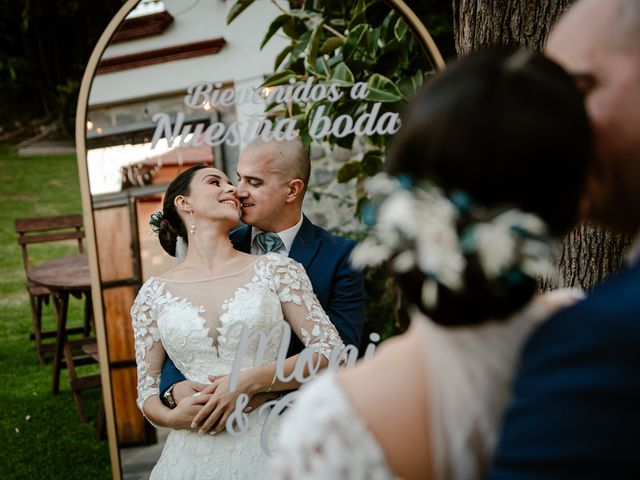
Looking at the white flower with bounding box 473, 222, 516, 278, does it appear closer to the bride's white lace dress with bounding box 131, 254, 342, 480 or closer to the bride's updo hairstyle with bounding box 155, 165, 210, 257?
the bride's white lace dress with bounding box 131, 254, 342, 480

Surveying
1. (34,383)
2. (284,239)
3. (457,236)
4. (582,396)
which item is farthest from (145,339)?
(34,383)

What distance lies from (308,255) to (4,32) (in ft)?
26.0

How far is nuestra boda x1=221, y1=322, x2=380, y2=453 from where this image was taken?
6.50ft

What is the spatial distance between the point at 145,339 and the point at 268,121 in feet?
2.55

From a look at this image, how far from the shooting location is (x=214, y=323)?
200cm

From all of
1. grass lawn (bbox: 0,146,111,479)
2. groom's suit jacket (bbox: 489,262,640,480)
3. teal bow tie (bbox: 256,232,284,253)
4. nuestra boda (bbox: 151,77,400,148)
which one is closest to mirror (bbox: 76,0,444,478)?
nuestra boda (bbox: 151,77,400,148)

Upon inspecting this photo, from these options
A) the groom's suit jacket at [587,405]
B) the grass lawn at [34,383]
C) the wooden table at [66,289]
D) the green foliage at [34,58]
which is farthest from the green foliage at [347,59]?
the green foliage at [34,58]

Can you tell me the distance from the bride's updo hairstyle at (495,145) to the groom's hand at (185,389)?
51.4 inches

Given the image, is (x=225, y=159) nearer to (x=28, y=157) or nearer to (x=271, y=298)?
(x=271, y=298)

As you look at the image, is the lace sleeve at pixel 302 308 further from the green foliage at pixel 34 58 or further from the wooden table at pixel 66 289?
the green foliage at pixel 34 58

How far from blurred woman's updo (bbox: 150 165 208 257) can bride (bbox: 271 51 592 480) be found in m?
1.22

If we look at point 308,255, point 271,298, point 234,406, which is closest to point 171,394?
point 234,406

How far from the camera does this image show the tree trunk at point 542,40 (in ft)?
7.04

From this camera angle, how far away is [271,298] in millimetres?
1998
